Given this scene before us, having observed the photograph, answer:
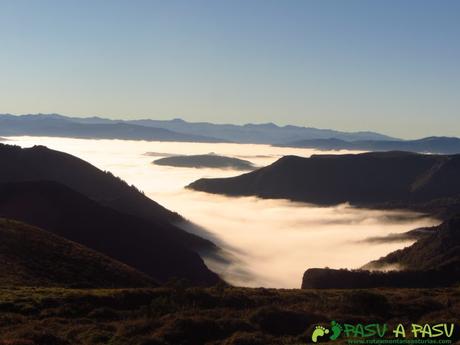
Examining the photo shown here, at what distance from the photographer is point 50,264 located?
248 ft

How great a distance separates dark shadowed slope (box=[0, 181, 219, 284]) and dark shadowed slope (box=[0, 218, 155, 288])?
1744 inches

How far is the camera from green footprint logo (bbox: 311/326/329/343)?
1400 inches

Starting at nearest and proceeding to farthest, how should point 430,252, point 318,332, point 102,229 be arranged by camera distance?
point 318,332
point 102,229
point 430,252

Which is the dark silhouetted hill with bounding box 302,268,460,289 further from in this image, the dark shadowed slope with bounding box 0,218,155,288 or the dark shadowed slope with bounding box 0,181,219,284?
the dark shadowed slope with bounding box 0,218,155,288

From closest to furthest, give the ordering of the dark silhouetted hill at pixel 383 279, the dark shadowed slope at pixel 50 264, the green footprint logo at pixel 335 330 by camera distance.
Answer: the green footprint logo at pixel 335 330
the dark shadowed slope at pixel 50 264
the dark silhouetted hill at pixel 383 279

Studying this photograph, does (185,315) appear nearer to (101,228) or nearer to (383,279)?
(383,279)

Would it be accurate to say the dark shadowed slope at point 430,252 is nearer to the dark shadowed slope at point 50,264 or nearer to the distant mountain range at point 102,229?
the distant mountain range at point 102,229

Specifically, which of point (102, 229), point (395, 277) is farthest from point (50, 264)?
point (102, 229)

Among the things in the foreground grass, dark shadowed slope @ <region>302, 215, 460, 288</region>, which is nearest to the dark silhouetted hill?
dark shadowed slope @ <region>302, 215, 460, 288</region>

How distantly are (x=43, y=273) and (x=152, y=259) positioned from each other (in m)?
68.4

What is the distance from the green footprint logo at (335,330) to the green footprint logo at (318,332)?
48 centimetres

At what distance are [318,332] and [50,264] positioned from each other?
4783 cm

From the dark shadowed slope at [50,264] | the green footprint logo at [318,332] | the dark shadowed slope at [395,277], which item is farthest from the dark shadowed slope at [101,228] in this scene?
the green footprint logo at [318,332]

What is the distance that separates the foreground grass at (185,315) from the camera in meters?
35.8
